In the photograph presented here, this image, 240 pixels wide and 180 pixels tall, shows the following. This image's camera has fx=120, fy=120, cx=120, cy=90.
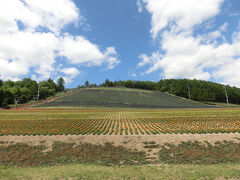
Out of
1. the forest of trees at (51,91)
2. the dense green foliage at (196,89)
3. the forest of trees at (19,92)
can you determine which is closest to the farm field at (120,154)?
the forest of trees at (51,91)

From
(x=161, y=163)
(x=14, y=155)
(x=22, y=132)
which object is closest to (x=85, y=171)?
(x=161, y=163)

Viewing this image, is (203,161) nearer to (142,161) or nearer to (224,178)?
(224,178)

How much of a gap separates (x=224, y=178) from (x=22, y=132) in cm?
2584

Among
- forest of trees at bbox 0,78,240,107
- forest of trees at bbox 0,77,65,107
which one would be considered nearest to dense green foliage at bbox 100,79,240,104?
forest of trees at bbox 0,78,240,107

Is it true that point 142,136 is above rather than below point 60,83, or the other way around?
below

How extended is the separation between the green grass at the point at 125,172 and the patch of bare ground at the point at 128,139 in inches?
158

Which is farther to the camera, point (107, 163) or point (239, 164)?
point (107, 163)

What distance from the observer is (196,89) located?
342ft

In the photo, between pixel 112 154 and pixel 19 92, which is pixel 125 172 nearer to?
pixel 112 154

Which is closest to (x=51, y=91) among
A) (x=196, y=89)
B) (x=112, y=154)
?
(x=112, y=154)

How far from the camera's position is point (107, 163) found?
1141 cm

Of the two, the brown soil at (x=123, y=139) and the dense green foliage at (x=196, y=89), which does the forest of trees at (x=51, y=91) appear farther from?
Answer: the brown soil at (x=123, y=139)

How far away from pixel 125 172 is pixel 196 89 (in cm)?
11540

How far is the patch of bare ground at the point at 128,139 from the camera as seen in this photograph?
15297mm
